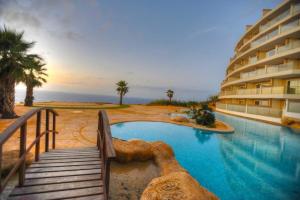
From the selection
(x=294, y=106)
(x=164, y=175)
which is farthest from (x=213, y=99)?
(x=164, y=175)

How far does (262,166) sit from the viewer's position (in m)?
7.65

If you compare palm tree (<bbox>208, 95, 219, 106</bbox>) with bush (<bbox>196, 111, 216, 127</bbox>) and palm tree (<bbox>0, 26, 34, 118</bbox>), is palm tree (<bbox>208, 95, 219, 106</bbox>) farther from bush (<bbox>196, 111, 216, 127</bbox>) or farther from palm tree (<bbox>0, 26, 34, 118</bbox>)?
palm tree (<bbox>0, 26, 34, 118</bbox>)

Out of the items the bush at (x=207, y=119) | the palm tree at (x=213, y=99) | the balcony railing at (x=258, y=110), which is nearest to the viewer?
the bush at (x=207, y=119)

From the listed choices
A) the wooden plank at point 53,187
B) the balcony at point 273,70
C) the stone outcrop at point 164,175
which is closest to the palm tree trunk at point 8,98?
the stone outcrop at point 164,175

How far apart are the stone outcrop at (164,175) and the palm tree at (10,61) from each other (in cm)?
1137

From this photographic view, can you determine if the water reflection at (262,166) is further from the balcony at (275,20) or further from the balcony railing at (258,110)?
the balcony at (275,20)

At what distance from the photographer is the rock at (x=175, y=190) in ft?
8.69

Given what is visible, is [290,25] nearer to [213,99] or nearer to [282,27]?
[282,27]

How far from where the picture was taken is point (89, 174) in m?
3.27

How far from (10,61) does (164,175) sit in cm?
1420

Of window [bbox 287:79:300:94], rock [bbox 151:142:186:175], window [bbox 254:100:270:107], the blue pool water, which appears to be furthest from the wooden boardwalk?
window [bbox 254:100:270:107]

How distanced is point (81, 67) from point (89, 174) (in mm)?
30888

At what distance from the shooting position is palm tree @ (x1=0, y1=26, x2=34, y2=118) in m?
11.7

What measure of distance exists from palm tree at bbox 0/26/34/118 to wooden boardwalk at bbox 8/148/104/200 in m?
12.0
